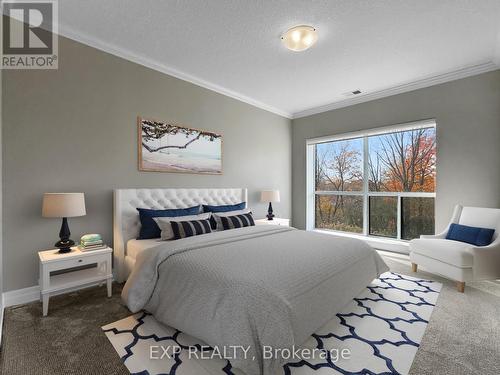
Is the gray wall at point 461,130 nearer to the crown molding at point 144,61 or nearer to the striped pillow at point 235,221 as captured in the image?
the crown molding at point 144,61

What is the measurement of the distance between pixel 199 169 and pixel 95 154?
1.42 metres

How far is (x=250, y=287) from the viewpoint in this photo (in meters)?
1.55

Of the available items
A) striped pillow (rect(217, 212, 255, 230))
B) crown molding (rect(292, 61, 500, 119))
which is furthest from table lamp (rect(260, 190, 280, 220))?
crown molding (rect(292, 61, 500, 119))

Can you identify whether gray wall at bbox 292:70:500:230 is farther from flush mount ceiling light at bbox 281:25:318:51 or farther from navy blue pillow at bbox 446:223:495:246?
flush mount ceiling light at bbox 281:25:318:51

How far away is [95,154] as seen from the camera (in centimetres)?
284

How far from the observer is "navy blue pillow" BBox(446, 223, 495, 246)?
287 centimetres

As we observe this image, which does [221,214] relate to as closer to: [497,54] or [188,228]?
[188,228]

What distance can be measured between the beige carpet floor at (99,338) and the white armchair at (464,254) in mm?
230

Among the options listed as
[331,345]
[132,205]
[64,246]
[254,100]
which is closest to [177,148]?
[132,205]

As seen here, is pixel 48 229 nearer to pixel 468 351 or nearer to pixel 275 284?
pixel 275 284

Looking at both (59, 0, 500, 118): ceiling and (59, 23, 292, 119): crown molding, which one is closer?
(59, 0, 500, 118): ceiling

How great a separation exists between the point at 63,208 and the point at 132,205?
0.79m

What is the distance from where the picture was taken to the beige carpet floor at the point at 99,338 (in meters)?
1.57

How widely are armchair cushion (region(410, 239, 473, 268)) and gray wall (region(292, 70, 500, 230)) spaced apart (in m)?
0.91
